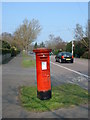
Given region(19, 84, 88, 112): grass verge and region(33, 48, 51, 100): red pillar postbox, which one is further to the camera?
region(33, 48, 51, 100): red pillar postbox

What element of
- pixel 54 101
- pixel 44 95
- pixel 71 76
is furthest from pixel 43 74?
pixel 71 76

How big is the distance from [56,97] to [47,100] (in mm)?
398

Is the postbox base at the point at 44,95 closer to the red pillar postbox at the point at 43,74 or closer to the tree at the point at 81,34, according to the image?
the red pillar postbox at the point at 43,74

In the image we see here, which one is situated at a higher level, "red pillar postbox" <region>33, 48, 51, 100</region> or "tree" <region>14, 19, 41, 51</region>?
"tree" <region>14, 19, 41, 51</region>

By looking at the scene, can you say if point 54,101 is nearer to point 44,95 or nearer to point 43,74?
point 44,95

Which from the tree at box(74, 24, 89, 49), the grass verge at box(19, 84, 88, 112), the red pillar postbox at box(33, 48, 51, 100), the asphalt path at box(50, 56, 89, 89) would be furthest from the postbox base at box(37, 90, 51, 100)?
the tree at box(74, 24, 89, 49)

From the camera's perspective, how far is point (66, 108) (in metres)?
5.44

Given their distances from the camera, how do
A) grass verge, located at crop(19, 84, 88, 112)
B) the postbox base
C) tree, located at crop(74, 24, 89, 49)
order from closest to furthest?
grass verge, located at crop(19, 84, 88, 112)
the postbox base
tree, located at crop(74, 24, 89, 49)

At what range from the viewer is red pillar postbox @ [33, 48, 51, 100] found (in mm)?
6395

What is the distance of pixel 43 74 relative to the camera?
6500 mm

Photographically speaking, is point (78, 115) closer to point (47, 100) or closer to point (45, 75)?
point (47, 100)

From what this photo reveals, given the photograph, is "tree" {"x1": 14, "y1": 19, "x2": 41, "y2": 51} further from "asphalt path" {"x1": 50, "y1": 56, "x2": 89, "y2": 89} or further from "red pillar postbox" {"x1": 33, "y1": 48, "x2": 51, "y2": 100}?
"red pillar postbox" {"x1": 33, "y1": 48, "x2": 51, "y2": 100}

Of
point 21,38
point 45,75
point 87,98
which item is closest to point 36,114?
point 45,75

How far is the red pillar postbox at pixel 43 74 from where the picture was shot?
639cm
